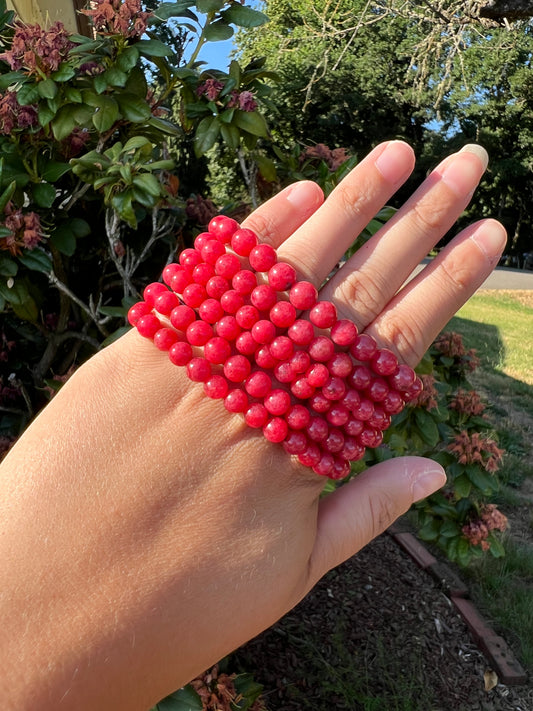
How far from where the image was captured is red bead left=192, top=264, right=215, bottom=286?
1304 millimetres

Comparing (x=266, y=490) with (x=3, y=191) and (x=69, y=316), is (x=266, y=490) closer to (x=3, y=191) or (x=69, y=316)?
(x=3, y=191)

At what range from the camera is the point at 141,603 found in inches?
45.9

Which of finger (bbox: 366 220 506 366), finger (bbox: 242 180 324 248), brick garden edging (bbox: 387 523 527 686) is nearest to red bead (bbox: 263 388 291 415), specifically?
finger (bbox: 366 220 506 366)

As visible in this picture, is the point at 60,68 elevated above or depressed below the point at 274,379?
above

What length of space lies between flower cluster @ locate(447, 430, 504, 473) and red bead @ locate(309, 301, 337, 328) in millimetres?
1639

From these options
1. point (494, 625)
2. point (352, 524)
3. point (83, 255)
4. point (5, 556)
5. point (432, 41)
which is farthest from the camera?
point (432, 41)

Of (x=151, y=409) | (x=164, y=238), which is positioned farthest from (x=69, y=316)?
(x=151, y=409)

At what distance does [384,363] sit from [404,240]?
359 mm

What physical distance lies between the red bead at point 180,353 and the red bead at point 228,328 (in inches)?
2.9

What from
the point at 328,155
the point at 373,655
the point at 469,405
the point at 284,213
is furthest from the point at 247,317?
the point at 373,655

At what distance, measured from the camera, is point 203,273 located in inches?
51.3

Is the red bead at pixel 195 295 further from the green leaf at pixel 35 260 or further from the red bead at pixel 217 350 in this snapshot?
the green leaf at pixel 35 260

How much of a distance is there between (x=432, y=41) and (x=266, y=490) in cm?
610

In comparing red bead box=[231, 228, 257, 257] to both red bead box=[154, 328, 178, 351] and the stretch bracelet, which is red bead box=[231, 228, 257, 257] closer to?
the stretch bracelet
